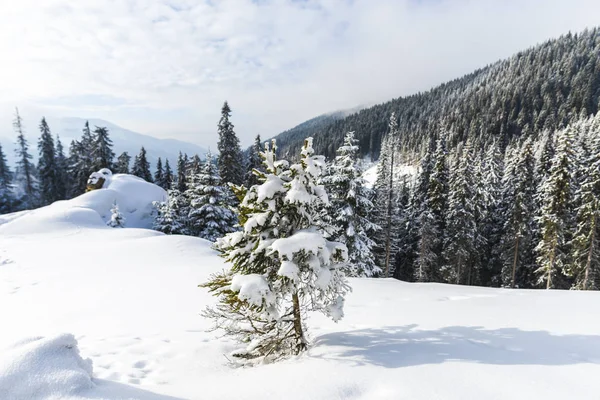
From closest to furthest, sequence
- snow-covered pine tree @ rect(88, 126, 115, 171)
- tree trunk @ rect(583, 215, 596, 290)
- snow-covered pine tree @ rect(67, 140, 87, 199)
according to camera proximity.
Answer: tree trunk @ rect(583, 215, 596, 290), snow-covered pine tree @ rect(88, 126, 115, 171), snow-covered pine tree @ rect(67, 140, 87, 199)

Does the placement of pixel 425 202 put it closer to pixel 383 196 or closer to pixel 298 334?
pixel 383 196

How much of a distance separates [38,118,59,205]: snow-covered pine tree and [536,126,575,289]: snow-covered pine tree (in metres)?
68.2

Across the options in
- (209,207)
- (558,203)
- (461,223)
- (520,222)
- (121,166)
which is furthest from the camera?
(121,166)

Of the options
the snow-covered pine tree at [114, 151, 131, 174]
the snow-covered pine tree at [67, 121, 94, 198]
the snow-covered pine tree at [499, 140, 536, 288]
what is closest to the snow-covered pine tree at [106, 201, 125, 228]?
the snow-covered pine tree at [67, 121, 94, 198]

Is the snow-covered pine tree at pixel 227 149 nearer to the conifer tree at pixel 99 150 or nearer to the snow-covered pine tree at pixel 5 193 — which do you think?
the conifer tree at pixel 99 150

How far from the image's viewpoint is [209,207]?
90.4 ft

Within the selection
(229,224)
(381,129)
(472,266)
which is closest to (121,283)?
(229,224)

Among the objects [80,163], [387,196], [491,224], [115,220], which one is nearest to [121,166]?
[80,163]

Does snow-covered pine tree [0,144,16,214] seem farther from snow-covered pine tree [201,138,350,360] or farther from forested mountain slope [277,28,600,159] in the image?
forested mountain slope [277,28,600,159]

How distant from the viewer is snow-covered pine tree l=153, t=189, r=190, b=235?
1203 inches

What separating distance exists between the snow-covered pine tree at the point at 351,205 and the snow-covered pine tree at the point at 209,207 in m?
11.2

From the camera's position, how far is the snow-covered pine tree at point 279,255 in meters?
5.51

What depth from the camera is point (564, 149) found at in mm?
24109

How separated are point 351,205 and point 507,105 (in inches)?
5286
